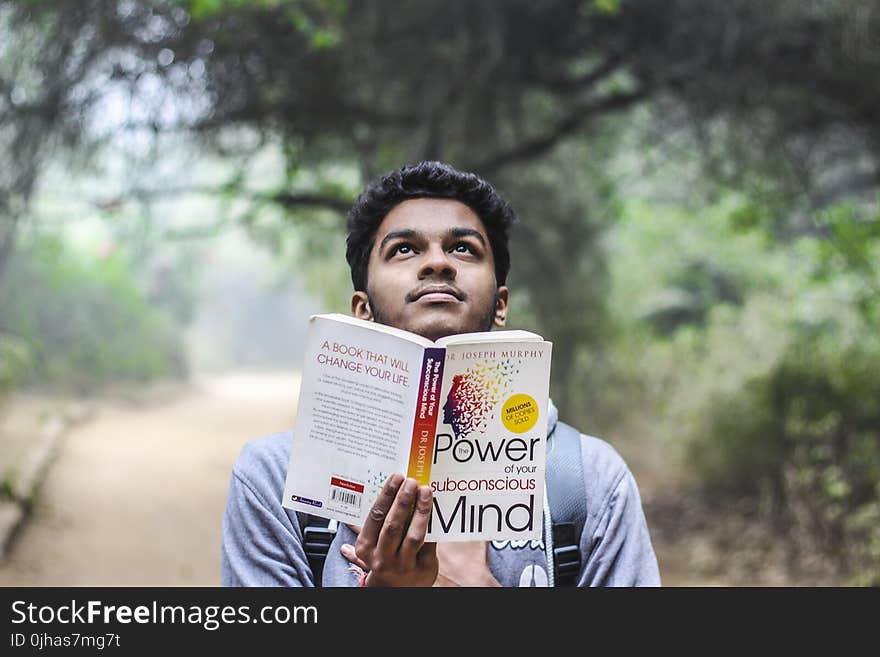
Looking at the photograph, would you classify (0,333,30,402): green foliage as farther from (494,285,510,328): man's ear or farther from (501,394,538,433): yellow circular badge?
(501,394,538,433): yellow circular badge

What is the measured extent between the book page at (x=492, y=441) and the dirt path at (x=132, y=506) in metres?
5.37

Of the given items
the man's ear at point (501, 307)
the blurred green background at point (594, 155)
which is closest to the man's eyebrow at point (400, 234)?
the man's ear at point (501, 307)

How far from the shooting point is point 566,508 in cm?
150

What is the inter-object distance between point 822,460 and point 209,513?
5813 mm

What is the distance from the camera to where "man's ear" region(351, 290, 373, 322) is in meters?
1.65

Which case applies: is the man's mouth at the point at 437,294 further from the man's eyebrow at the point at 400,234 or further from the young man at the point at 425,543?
the man's eyebrow at the point at 400,234

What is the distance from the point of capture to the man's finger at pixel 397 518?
1.28 m

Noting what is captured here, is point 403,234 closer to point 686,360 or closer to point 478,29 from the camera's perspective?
point 478,29

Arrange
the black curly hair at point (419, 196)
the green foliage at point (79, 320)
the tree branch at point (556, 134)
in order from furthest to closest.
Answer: the green foliage at point (79, 320) → the tree branch at point (556, 134) → the black curly hair at point (419, 196)

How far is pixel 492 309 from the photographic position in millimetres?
1580

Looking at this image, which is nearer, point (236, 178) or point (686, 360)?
point (236, 178)

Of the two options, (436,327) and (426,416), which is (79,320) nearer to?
(436,327)

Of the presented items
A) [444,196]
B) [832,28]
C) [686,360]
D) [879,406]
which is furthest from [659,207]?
[444,196]
